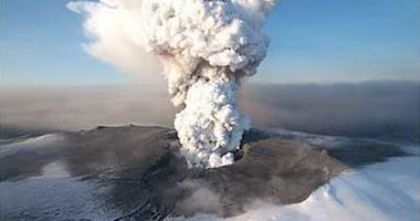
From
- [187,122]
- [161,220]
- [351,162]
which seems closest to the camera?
[161,220]

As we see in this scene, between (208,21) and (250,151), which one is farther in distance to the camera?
(250,151)

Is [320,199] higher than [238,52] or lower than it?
lower

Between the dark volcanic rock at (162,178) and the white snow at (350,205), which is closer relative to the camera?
the white snow at (350,205)

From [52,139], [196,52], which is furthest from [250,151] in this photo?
[52,139]

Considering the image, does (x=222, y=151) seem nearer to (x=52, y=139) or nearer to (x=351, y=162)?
(x=351, y=162)

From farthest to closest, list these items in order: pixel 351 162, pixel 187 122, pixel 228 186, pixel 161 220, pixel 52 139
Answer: pixel 52 139
pixel 351 162
pixel 187 122
pixel 228 186
pixel 161 220

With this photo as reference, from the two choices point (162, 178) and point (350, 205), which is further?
point (162, 178)

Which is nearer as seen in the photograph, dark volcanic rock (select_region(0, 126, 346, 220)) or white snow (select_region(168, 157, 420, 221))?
white snow (select_region(168, 157, 420, 221))

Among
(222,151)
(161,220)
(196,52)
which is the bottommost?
(161,220)
